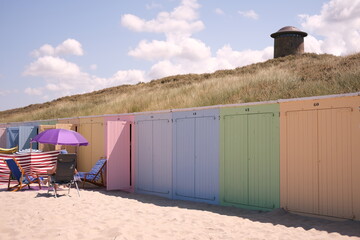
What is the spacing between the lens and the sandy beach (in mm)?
5426

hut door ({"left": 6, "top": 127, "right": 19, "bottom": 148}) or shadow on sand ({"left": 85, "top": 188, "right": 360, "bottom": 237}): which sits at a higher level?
hut door ({"left": 6, "top": 127, "right": 19, "bottom": 148})

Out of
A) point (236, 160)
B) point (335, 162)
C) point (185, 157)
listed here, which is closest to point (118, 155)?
point (185, 157)

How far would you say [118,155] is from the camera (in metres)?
10.3

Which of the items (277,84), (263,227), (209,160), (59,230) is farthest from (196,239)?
(277,84)

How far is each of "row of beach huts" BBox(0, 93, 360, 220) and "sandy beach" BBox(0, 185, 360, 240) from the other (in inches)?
15.1

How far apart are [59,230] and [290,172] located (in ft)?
13.6

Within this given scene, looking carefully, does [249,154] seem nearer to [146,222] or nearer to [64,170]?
[146,222]

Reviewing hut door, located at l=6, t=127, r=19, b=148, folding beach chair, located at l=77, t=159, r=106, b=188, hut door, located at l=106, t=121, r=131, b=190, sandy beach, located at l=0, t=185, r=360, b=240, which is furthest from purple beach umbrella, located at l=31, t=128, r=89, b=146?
hut door, located at l=6, t=127, r=19, b=148

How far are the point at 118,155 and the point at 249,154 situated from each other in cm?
416

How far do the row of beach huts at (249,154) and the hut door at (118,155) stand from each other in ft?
0.09

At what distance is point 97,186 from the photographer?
11.0 meters

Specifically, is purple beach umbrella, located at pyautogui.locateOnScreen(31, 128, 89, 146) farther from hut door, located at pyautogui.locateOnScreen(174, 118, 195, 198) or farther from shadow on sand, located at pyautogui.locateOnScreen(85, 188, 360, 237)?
hut door, located at pyautogui.locateOnScreen(174, 118, 195, 198)

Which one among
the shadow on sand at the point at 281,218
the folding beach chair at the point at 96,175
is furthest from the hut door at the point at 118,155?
the shadow on sand at the point at 281,218

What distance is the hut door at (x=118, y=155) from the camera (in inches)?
395
